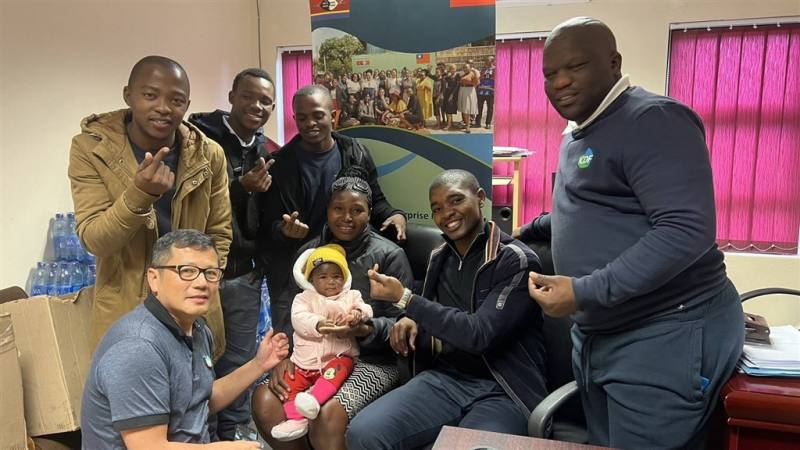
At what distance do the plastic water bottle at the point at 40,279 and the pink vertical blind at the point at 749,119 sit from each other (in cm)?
434

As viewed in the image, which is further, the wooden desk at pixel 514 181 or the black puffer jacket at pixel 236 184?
the wooden desk at pixel 514 181

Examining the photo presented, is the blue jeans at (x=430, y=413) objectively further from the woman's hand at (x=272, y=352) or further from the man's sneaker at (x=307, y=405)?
the woman's hand at (x=272, y=352)

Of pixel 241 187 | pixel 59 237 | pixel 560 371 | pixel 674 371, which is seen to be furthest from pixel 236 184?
pixel 674 371

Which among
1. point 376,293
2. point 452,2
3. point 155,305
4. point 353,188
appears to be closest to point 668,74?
point 452,2

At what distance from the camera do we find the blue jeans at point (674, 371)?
135cm

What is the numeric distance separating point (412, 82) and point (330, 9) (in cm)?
57

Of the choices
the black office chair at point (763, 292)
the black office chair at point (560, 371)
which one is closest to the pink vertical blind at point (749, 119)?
the black office chair at point (763, 292)

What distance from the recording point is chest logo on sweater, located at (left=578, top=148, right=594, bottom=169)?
56.7 inches

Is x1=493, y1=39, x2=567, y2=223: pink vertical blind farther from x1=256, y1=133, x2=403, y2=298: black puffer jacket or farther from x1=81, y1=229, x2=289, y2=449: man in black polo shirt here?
x1=81, y1=229, x2=289, y2=449: man in black polo shirt

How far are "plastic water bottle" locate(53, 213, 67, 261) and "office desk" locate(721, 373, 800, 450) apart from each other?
3139mm

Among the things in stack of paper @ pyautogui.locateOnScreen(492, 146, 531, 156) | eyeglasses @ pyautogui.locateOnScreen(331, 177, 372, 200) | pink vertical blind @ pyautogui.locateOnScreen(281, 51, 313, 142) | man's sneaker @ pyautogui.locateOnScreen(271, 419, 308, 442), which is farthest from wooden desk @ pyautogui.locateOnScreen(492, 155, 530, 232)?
man's sneaker @ pyautogui.locateOnScreen(271, 419, 308, 442)

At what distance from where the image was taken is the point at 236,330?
2.62m

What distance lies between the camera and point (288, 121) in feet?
17.8

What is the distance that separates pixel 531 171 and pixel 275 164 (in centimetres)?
290
